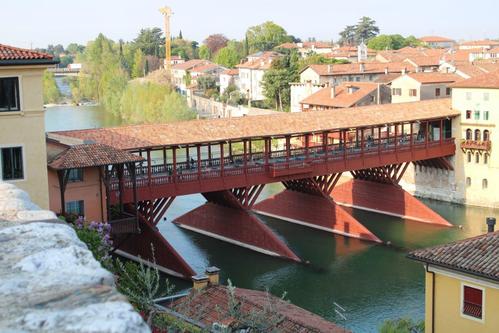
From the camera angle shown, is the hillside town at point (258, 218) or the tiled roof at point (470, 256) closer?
the hillside town at point (258, 218)

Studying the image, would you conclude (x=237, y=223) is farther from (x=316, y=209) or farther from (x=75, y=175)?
(x=75, y=175)

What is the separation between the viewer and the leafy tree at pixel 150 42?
15000cm

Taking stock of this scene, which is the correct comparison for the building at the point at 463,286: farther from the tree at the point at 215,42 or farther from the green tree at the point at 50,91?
the tree at the point at 215,42

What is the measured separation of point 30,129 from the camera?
22438mm

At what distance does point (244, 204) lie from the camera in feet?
107

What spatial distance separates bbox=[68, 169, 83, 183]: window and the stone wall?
2181 cm

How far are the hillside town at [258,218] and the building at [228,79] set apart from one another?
36943 mm

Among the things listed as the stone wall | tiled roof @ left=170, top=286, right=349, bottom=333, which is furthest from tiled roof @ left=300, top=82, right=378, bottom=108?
the stone wall

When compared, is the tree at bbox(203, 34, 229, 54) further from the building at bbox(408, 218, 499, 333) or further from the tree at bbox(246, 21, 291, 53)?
the building at bbox(408, 218, 499, 333)

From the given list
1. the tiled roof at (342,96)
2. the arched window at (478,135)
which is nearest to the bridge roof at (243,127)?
the arched window at (478,135)

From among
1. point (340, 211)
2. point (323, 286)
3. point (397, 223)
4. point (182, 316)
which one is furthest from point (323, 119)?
point (182, 316)

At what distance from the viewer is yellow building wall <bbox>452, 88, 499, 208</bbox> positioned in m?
40.5

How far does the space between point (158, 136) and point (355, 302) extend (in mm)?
10094

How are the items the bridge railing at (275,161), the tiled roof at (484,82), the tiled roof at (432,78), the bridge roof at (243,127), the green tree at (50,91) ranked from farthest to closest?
the green tree at (50,91) < the tiled roof at (432,78) < the tiled roof at (484,82) < the bridge railing at (275,161) < the bridge roof at (243,127)
